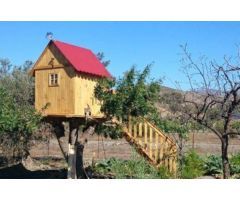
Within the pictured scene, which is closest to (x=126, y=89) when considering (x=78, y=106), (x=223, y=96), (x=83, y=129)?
(x=78, y=106)

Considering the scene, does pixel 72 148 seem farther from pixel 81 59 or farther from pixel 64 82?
pixel 81 59

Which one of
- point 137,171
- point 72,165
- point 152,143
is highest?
point 152,143

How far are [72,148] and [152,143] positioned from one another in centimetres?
285

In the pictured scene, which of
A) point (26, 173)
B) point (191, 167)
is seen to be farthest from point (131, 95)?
point (26, 173)

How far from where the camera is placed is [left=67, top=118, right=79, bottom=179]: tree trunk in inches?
514

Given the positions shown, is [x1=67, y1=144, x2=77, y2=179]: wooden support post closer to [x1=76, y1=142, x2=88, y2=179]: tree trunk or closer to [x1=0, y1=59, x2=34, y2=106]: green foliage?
[x1=76, y1=142, x2=88, y2=179]: tree trunk

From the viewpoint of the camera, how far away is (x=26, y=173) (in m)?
16.2

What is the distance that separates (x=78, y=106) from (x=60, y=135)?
2364 mm

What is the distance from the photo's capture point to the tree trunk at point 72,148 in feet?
42.9

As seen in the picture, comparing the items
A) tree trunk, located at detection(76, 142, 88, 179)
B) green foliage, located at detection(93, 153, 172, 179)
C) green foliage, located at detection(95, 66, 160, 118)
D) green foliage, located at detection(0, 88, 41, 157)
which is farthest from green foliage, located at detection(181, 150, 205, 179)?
green foliage, located at detection(0, 88, 41, 157)

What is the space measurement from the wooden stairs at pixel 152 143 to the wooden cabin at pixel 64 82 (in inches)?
59.6

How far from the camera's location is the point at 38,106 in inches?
Result: 541

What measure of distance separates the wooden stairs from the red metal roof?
2155 mm

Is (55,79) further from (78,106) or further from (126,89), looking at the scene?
(126,89)
